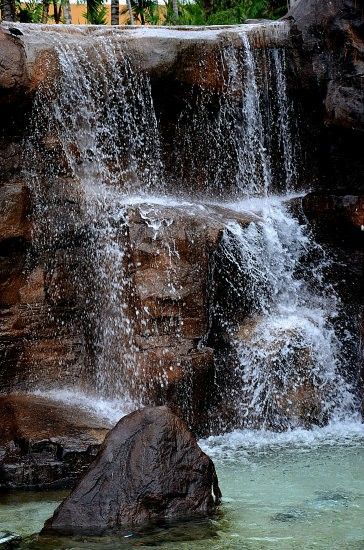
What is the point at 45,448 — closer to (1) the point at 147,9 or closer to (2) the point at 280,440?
(2) the point at 280,440

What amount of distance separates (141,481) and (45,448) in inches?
83.7

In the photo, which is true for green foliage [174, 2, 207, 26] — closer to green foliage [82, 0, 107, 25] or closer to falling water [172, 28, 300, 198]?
green foliage [82, 0, 107, 25]

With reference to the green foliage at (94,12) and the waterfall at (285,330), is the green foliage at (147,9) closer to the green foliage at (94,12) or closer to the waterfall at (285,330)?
the green foliage at (94,12)

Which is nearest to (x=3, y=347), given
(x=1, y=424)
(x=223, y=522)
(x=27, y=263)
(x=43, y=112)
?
(x=27, y=263)

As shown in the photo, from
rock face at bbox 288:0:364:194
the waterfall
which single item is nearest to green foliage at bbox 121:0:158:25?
rock face at bbox 288:0:364:194

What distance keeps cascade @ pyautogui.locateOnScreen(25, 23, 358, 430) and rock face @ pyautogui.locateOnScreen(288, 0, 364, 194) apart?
41 centimetres

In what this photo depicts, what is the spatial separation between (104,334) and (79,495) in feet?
15.0

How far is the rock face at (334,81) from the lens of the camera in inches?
472

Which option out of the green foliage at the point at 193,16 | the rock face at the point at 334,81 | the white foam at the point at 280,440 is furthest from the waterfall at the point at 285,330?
the green foliage at the point at 193,16

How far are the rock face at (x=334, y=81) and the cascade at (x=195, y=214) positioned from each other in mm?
406

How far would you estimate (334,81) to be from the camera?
1228 cm

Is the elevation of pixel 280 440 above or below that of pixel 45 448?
below

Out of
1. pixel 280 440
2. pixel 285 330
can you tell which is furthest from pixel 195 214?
pixel 280 440

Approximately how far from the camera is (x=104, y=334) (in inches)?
432
